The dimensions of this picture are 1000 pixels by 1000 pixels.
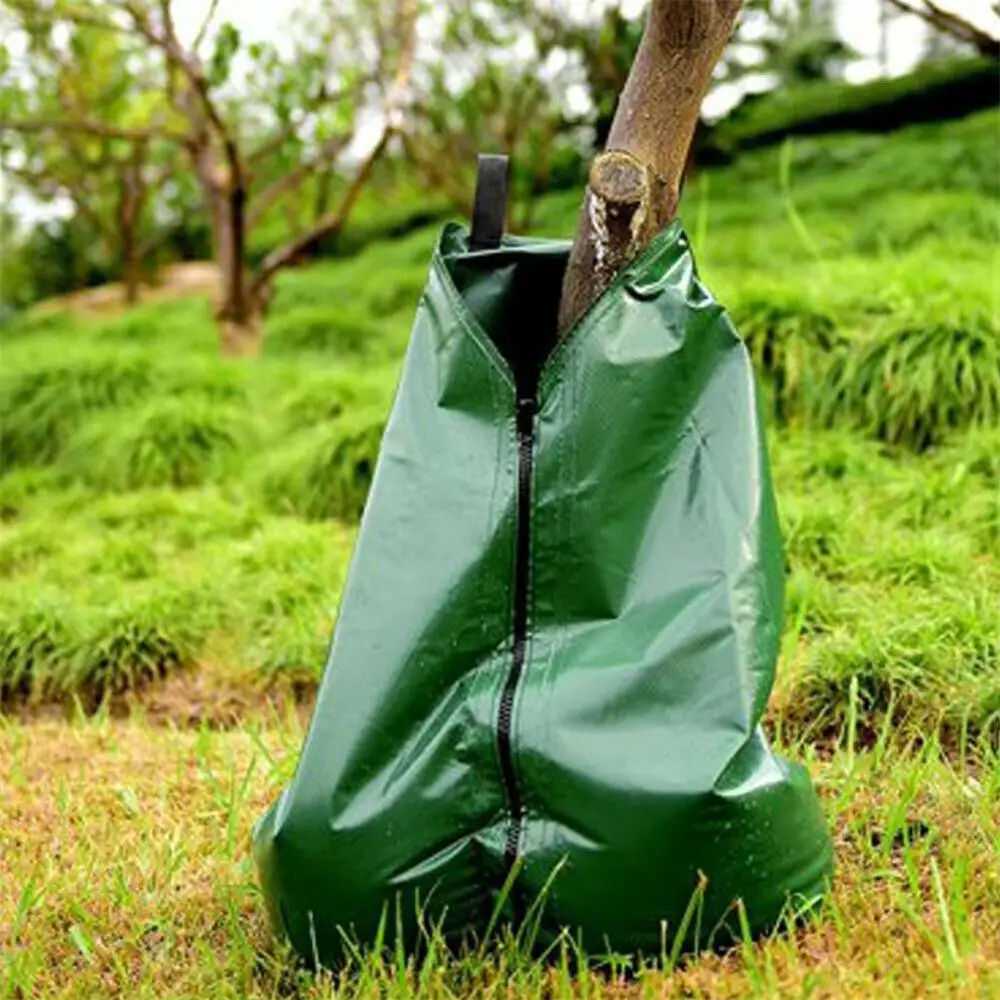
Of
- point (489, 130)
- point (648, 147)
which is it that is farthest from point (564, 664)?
point (489, 130)

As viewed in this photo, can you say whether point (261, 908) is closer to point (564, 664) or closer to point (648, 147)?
point (564, 664)

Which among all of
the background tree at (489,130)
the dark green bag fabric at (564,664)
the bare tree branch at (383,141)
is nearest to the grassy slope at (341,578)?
the dark green bag fabric at (564,664)

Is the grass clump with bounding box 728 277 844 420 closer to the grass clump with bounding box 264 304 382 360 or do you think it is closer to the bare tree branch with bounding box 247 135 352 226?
the grass clump with bounding box 264 304 382 360

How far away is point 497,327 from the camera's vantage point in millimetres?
2148

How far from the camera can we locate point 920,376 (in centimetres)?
447

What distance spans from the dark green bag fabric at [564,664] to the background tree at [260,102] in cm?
436

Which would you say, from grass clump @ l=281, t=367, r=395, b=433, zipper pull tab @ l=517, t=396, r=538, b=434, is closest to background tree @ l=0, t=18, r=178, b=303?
grass clump @ l=281, t=367, r=395, b=433

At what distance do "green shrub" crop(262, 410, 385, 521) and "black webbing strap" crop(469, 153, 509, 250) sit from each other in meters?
2.97

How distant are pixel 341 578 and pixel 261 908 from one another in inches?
82.0

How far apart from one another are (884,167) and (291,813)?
718cm

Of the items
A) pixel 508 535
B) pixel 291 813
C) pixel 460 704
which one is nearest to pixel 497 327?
pixel 508 535

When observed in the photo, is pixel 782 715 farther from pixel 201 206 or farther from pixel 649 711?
pixel 201 206

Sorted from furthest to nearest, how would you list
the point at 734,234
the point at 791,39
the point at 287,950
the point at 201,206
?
the point at 201,206 < the point at 791,39 < the point at 734,234 < the point at 287,950

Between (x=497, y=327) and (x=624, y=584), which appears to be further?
(x=497, y=327)
